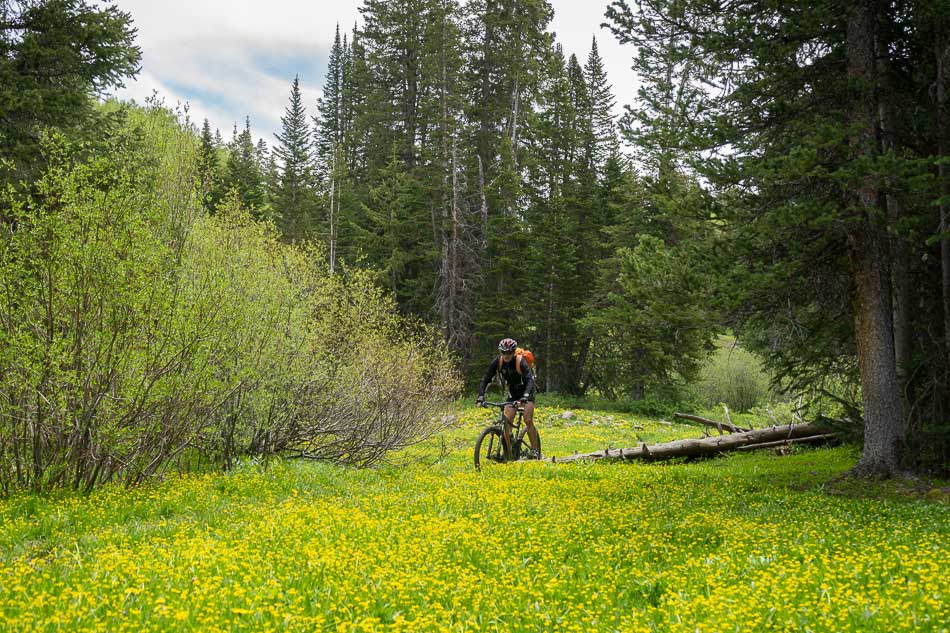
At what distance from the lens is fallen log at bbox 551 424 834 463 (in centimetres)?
1405

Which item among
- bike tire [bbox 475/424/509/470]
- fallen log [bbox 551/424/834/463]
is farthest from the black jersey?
fallen log [bbox 551/424/834/463]

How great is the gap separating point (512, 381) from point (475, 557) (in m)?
6.51

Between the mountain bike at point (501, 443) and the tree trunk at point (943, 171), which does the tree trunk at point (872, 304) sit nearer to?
the tree trunk at point (943, 171)

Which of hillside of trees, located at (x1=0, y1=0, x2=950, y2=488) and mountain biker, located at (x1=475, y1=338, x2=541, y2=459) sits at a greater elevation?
hillside of trees, located at (x1=0, y1=0, x2=950, y2=488)

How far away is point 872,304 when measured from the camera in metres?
9.19

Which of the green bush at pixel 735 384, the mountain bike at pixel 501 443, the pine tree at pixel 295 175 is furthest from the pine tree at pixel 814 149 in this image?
the pine tree at pixel 295 175

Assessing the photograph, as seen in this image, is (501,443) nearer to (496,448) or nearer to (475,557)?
(496,448)

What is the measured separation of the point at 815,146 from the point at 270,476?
9285mm

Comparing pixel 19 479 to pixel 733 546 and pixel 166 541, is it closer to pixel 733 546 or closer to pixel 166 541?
pixel 166 541

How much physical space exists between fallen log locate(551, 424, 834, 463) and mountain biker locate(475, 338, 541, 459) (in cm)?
243

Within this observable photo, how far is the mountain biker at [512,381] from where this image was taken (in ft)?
38.4

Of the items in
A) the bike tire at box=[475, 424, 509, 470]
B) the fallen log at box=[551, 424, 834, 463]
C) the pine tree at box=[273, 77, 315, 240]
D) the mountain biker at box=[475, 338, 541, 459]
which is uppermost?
the pine tree at box=[273, 77, 315, 240]

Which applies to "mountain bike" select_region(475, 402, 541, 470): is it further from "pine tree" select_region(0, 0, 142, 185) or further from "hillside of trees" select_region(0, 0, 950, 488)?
"pine tree" select_region(0, 0, 142, 185)

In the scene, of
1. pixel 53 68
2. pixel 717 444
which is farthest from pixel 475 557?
pixel 53 68
